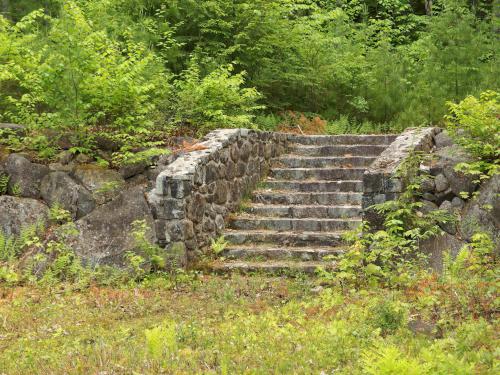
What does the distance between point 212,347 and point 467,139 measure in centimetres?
587

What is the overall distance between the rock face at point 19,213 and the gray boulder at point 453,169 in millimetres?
6305

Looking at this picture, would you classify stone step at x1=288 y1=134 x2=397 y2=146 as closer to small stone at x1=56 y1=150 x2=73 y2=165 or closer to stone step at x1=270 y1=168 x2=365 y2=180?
stone step at x1=270 y1=168 x2=365 y2=180

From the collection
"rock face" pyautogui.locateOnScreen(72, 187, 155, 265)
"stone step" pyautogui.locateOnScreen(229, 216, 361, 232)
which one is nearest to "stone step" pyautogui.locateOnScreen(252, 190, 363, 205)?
"stone step" pyautogui.locateOnScreen(229, 216, 361, 232)

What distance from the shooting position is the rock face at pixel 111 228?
9.34m

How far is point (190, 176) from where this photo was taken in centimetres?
960

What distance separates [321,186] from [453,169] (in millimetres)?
2595

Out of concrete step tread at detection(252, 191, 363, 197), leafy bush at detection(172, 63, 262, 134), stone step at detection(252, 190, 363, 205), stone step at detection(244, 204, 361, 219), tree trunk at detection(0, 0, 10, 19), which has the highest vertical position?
tree trunk at detection(0, 0, 10, 19)

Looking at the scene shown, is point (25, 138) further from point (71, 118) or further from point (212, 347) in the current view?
point (212, 347)

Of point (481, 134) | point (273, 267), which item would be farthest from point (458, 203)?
point (273, 267)

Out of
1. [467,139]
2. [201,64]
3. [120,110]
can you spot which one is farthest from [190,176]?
[201,64]

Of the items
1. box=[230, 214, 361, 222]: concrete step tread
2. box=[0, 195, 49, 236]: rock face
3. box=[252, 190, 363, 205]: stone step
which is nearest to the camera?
box=[0, 195, 49, 236]: rock face

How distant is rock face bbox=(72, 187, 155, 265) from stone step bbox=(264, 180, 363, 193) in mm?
3000

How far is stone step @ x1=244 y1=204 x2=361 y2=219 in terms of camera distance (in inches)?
416

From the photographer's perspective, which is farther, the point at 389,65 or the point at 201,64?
the point at 389,65
